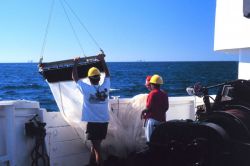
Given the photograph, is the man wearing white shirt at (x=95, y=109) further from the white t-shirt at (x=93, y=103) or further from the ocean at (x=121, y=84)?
the ocean at (x=121, y=84)

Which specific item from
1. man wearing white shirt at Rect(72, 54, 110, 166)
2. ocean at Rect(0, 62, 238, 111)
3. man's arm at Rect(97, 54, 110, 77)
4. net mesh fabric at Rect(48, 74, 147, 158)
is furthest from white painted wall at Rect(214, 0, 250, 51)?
man wearing white shirt at Rect(72, 54, 110, 166)

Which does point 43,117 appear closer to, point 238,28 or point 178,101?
point 178,101

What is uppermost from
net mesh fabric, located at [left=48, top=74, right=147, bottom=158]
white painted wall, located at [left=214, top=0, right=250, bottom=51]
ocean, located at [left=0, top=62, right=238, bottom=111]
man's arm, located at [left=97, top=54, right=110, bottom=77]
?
white painted wall, located at [left=214, top=0, right=250, bottom=51]

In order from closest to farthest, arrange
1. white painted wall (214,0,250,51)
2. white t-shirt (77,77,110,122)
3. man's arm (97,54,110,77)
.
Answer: white t-shirt (77,77,110,122)
man's arm (97,54,110,77)
white painted wall (214,0,250,51)

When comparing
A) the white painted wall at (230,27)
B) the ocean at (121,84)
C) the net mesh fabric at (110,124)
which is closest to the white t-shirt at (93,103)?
the net mesh fabric at (110,124)

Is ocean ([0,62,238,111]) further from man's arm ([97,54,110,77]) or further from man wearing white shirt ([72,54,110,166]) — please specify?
man wearing white shirt ([72,54,110,166])

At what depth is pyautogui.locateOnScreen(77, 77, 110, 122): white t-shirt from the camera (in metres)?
7.52

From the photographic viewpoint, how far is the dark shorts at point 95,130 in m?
7.58

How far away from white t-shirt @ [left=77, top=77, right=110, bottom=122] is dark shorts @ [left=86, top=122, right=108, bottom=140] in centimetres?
9

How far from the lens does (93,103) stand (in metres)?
7.54

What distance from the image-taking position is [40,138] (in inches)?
300

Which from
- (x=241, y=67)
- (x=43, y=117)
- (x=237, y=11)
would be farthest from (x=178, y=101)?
(x=43, y=117)

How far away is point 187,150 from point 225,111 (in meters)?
0.81

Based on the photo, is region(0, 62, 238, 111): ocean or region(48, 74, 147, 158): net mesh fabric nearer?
region(48, 74, 147, 158): net mesh fabric
